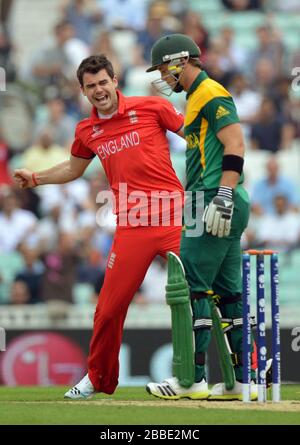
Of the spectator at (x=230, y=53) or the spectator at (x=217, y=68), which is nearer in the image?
the spectator at (x=217, y=68)

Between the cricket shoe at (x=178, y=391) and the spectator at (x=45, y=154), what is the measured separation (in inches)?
323

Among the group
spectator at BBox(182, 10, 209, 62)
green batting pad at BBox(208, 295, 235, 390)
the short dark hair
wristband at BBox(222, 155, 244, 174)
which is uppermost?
spectator at BBox(182, 10, 209, 62)

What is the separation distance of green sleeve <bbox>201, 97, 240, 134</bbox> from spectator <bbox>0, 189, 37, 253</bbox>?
7677 mm

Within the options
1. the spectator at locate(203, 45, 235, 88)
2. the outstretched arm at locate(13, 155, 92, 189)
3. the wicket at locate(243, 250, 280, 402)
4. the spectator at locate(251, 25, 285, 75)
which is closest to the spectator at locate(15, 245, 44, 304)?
the spectator at locate(203, 45, 235, 88)

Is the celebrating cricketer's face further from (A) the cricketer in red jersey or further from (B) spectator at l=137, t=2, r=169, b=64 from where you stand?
(B) spectator at l=137, t=2, r=169, b=64

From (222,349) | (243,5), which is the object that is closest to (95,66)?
(222,349)

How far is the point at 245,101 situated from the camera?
1666 centimetres

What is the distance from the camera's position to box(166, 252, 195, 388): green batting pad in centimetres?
757

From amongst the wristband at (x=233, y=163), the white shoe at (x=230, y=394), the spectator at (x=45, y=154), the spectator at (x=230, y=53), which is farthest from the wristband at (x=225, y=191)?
the spectator at (x=230, y=53)

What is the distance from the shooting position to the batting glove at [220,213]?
730 cm

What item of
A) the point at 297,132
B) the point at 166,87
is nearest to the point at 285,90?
the point at 297,132

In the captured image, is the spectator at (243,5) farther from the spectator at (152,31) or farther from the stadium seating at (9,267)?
the stadium seating at (9,267)

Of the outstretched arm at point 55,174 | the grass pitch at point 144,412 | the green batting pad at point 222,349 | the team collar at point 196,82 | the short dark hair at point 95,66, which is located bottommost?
the grass pitch at point 144,412
